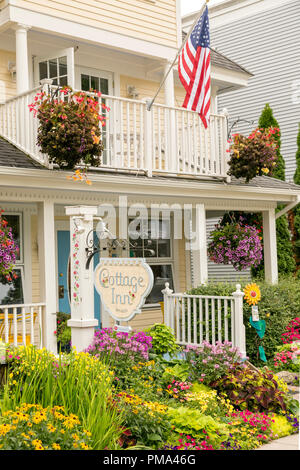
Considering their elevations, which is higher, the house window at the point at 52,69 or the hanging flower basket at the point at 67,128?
the house window at the point at 52,69

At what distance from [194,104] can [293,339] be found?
157 inches

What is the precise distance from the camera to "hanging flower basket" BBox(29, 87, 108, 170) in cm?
790

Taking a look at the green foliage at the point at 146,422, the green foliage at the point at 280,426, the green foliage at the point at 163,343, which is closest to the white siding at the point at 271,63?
the green foliage at the point at 163,343

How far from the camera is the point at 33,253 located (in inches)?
418

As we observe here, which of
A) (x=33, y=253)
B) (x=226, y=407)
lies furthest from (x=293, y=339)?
(x=33, y=253)

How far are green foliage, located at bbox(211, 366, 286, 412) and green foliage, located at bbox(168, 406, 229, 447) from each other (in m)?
0.90

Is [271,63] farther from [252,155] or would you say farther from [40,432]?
[40,432]

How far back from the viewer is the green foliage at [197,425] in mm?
5211

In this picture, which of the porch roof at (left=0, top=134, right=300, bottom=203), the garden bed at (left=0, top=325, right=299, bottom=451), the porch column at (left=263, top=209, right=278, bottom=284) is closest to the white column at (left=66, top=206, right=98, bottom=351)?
the garden bed at (left=0, top=325, right=299, bottom=451)

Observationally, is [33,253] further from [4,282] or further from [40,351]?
[40,351]

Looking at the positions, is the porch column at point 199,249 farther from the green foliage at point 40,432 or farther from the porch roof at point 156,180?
the green foliage at point 40,432

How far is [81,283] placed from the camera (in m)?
6.52

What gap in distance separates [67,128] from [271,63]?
37.0 feet

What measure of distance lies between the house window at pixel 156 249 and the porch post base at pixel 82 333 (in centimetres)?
602
